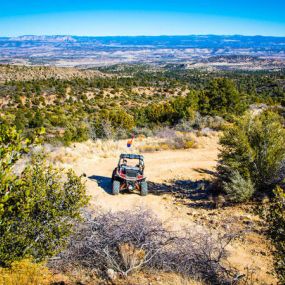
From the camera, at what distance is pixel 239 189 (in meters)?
11.9

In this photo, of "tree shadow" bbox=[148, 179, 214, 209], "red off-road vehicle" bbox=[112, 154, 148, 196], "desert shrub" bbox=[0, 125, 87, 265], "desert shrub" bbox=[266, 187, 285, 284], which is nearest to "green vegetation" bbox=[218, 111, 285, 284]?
"tree shadow" bbox=[148, 179, 214, 209]

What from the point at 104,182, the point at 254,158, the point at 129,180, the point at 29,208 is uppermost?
the point at 29,208

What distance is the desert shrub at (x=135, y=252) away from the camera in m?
7.36

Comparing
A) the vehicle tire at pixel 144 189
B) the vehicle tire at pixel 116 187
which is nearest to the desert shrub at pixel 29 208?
the vehicle tire at pixel 116 187

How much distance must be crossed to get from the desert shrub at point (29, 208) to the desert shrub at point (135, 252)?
31.7 inches

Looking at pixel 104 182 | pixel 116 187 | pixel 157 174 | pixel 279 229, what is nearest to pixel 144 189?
pixel 116 187

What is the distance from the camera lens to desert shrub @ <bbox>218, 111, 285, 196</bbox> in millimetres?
12531

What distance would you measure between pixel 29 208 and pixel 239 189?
7997 millimetres

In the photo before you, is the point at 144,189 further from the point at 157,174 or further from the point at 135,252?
the point at 135,252

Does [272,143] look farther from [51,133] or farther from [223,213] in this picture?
[51,133]

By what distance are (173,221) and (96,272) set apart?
14.5ft

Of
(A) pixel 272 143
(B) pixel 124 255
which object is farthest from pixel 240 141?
(B) pixel 124 255

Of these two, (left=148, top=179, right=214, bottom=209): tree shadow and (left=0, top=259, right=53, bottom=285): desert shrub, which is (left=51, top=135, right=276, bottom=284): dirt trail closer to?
(left=148, top=179, right=214, bottom=209): tree shadow

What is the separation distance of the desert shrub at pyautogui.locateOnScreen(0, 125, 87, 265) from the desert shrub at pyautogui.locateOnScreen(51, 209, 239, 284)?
0.81m
